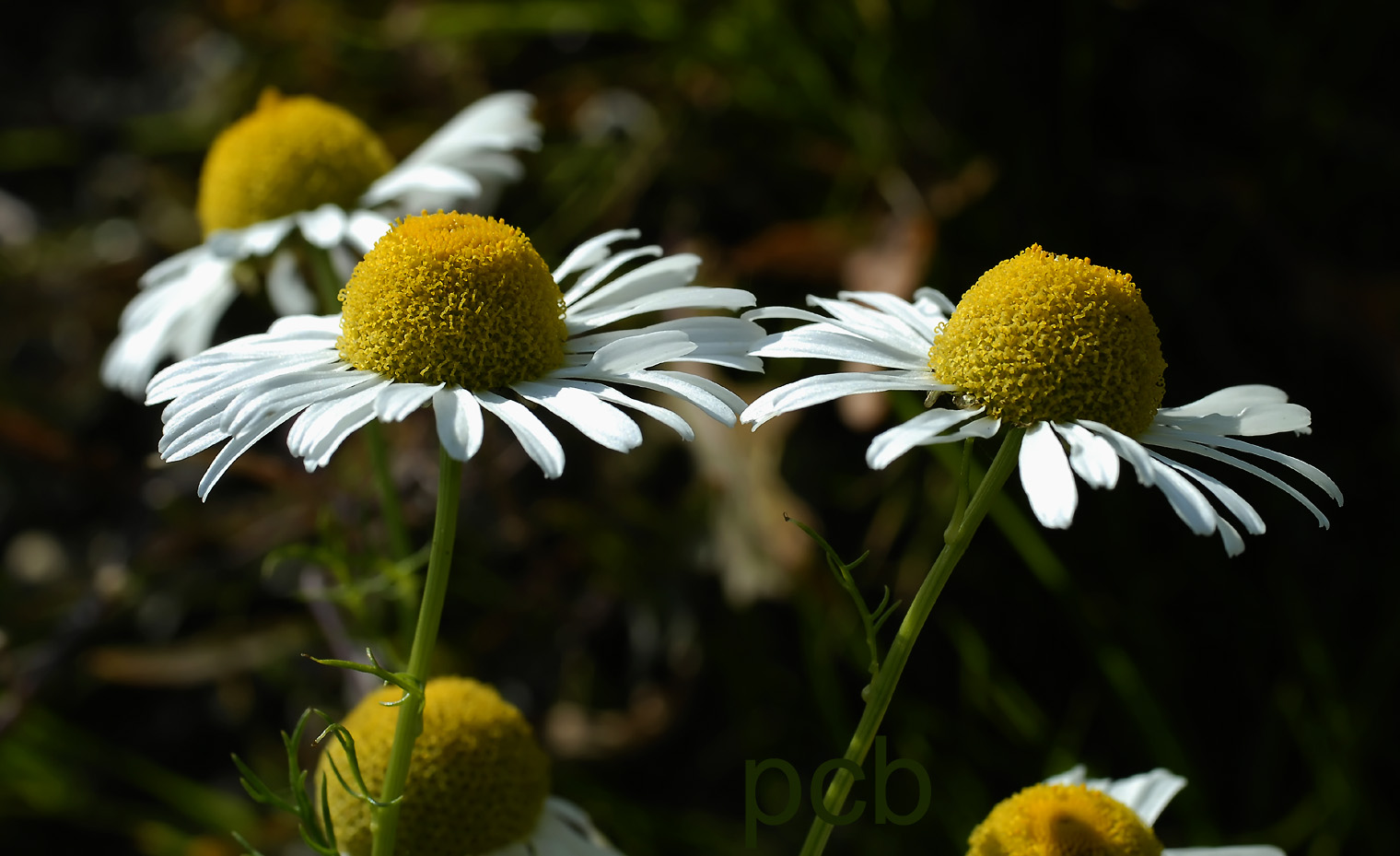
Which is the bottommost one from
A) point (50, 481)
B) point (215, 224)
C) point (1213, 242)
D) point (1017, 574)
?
point (50, 481)

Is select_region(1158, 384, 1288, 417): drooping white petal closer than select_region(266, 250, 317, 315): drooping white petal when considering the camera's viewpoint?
Yes

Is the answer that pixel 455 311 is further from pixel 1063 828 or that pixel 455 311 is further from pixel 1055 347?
pixel 1063 828

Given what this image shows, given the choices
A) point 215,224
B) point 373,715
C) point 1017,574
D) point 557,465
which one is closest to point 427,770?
point 373,715

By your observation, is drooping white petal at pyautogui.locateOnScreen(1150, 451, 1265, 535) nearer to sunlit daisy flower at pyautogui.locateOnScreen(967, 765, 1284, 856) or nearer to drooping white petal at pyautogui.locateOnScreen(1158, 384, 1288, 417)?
drooping white petal at pyautogui.locateOnScreen(1158, 384, 1288, 417)

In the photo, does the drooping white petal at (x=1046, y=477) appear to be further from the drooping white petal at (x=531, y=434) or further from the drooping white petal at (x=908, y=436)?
the drooping white petal at (x=531, y=434)

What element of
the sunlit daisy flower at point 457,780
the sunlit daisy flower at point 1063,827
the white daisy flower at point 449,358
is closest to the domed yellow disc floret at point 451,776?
the sunlit daisy flower at point 457,780

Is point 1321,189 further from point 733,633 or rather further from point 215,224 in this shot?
point 215,224

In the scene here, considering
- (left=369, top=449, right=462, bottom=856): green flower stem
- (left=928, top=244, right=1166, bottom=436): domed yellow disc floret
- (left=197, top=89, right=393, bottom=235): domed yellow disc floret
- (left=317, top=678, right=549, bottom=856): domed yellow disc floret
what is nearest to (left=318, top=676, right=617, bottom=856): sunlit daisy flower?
(left=317, top=678, right=549, bottom=856): domed yellow disc floret

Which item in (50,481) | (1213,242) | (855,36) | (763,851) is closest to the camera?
(763,851)
